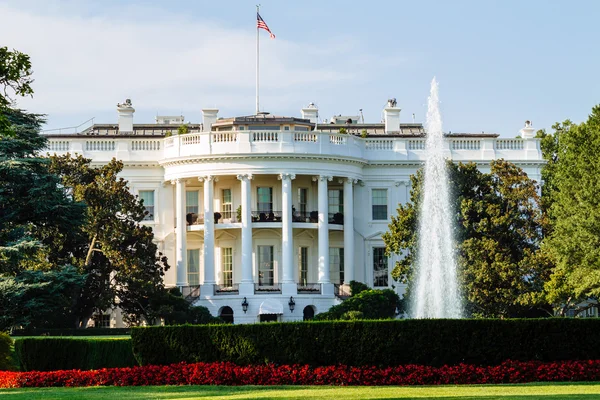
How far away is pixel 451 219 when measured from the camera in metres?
58.5

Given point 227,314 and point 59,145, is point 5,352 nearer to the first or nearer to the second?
point 227,314

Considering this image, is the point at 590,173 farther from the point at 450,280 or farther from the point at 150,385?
the point at 150,385

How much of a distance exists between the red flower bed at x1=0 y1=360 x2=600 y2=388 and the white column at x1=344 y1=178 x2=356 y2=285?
112 ft

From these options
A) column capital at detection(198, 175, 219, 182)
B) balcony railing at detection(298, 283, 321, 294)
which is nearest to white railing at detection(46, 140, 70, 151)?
column capital at detection(198, 175, 219, 182)

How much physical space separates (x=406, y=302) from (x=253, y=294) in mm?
7839

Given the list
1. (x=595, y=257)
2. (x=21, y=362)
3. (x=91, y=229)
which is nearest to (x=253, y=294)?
(x=91, y=229)

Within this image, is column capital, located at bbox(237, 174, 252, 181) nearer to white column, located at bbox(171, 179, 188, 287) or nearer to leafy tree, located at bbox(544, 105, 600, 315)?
white column, located at bbox(171, 179, 188, 287)

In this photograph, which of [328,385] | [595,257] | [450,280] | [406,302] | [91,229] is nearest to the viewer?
[328,385]

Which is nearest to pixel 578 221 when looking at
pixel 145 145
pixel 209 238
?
pixel 209 238

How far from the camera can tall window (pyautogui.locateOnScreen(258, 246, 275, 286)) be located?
66750 millimetres

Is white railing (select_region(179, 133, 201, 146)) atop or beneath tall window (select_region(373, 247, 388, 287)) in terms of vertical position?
atop

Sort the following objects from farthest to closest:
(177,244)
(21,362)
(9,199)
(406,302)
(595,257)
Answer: (177,244) → (406,302) → (595,257) → (9,199) → (21,362)

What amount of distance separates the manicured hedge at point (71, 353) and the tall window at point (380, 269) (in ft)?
114

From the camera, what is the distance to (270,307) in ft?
208
